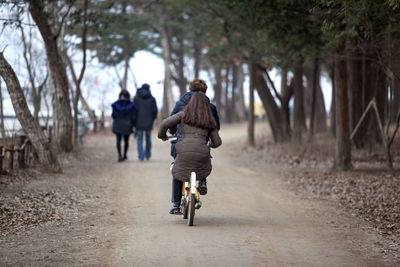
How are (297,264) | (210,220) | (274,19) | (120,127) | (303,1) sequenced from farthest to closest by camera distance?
(120,127)
(274,19)
(303,1)
(210,220)
(297,264)

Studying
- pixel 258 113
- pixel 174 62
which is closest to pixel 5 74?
pixel 174 62

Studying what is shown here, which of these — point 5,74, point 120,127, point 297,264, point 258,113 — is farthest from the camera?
point 258,113

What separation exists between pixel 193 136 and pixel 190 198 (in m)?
0.80

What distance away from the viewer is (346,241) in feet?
25.0

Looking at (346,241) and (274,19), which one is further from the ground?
(274,19)

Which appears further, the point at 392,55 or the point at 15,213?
the point at 392,55

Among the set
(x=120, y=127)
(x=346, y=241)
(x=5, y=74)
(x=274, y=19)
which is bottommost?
(x=346, y=241)

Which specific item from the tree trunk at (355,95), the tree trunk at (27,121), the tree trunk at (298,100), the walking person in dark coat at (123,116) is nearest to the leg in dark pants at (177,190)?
the tree trunk at (27,121)

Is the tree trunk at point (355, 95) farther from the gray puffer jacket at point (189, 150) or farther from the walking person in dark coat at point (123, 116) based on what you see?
the gray puffer jacket at point (189, 150)

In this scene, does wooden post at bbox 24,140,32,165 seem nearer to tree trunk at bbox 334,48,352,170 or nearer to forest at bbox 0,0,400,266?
forest at bbox 0,0,400,266

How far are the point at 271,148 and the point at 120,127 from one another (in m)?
7.38

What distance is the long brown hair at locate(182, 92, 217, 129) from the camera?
26.4 feet

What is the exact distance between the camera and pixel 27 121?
44.6 feet

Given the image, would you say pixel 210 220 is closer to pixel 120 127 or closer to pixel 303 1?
pixel 303 1
